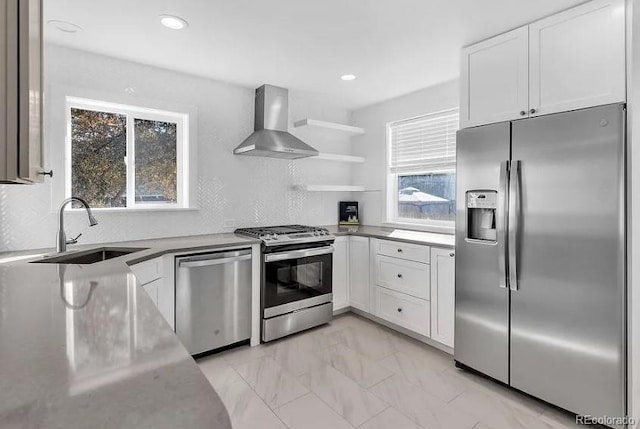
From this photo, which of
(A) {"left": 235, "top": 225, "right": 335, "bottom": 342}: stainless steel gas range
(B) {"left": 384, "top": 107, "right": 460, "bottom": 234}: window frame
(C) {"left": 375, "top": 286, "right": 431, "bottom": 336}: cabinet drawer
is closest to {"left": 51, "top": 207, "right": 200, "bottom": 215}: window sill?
(A) {"left": 235, "top": 225, "right": 335, "bottom": 342}: stainless steel gas range

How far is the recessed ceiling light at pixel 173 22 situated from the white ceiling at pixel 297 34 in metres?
0.05

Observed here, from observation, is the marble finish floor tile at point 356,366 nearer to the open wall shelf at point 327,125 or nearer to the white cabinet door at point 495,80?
the white cabinet door at point 495,80

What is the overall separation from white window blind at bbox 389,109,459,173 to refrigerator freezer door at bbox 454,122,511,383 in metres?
0.94

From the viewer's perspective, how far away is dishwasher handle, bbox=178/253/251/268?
2.59 m

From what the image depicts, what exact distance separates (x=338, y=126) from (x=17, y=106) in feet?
10.8

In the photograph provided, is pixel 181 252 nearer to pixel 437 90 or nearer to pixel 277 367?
pixel 277 367

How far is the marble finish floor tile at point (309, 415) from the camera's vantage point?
6.41ft

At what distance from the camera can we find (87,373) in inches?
23.4

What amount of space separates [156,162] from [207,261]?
3.70 ft

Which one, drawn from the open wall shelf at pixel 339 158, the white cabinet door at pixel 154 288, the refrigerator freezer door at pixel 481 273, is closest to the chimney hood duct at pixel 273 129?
the open wall shelf at pixel 339 158

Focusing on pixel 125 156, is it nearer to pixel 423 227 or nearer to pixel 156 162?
pixel 156 162

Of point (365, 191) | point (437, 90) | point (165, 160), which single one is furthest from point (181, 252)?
point (437, 90)

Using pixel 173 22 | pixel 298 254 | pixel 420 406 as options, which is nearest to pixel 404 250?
pixel 298 254

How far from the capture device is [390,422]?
1983 mm
